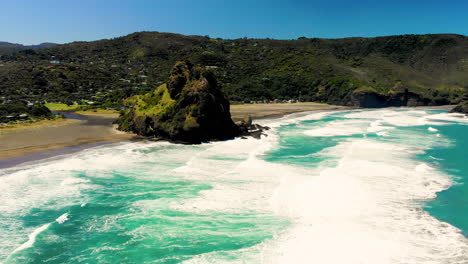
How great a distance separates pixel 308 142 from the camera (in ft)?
125

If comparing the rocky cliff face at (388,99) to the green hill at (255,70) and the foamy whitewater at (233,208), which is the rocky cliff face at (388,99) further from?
the foamy whitewater at (233,208)

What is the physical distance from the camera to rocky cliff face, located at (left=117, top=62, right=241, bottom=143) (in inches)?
1422

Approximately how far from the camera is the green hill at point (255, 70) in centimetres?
8994

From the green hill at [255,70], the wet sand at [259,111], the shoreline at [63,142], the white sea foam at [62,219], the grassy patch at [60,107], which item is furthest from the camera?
the green hill at [255,70]

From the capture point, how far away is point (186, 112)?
3700cm

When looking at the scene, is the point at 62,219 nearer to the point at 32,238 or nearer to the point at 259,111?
the point at 32,238

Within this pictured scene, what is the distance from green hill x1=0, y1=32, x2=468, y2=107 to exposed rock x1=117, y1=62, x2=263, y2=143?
32637 millimetres

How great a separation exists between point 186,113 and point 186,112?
176 millimetres

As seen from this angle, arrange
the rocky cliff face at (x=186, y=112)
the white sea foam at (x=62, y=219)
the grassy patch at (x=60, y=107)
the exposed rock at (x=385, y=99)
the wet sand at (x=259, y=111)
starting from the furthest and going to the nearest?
1. the exposed rock at (x=385, y=99)
2. the grassy patch at (x=60, y=107)
3. the wet sand at (x=259, y=111)
4. the rocky cliff face at (x=186, y=112)
5. the white sea foam at (x=62, y=219)

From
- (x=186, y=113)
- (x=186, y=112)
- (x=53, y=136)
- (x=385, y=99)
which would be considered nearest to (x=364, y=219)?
(x=186, y=113)

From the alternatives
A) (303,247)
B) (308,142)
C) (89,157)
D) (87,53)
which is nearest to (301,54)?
(87,53)

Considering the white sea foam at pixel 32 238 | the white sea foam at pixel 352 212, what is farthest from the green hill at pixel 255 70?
the white sea foam at pixel 32 238

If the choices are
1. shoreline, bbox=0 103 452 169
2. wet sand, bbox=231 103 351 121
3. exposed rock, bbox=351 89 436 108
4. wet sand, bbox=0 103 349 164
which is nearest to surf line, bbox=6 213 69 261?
shoreline, bbox=0 103 452 169

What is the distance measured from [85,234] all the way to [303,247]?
956cm
